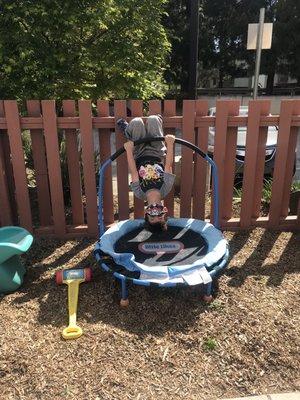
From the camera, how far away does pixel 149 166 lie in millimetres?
3744

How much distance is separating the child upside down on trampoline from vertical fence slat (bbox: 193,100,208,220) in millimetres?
428

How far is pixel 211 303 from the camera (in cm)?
310

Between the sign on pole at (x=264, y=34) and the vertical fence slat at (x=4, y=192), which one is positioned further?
the sign on pole at (x=264, y=34)

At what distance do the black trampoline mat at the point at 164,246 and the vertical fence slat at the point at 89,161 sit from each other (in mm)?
729

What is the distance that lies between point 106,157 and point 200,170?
1.01m

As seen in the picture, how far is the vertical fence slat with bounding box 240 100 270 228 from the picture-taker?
3.97 m

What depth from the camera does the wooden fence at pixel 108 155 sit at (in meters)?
3.91

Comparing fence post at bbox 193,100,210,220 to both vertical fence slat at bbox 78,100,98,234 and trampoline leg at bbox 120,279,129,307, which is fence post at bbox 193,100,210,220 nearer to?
vertical fence slat at bbox 78,100,98,234

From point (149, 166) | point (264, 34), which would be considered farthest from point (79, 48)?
point (264, 34)

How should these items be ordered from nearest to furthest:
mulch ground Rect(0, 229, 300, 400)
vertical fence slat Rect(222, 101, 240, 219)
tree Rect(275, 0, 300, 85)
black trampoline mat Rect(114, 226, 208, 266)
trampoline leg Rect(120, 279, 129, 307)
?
1. mulch ground Rect(0, 229, 300, 400)
2. trampoline leg Rect(120, 279, 129, 307)
3. black trampoline mat Rect(114, 226, 208, 266)
4. vertical fence slat Rect(222, 101, 240, 219)
5. tree Rect(275, 0, 300, 85)

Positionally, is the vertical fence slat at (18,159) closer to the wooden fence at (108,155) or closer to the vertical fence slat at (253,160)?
the wooden fence at (108,155)

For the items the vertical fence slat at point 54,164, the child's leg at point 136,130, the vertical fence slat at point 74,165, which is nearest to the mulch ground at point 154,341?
the vertical fence slat at point 54,164

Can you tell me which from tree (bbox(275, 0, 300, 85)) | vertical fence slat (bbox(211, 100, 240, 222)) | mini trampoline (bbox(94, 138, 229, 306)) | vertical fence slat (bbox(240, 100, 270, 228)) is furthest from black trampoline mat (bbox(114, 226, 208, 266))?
tree (bbox(275, 0, 300, 85))

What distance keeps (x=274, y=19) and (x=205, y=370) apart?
28.1 m
